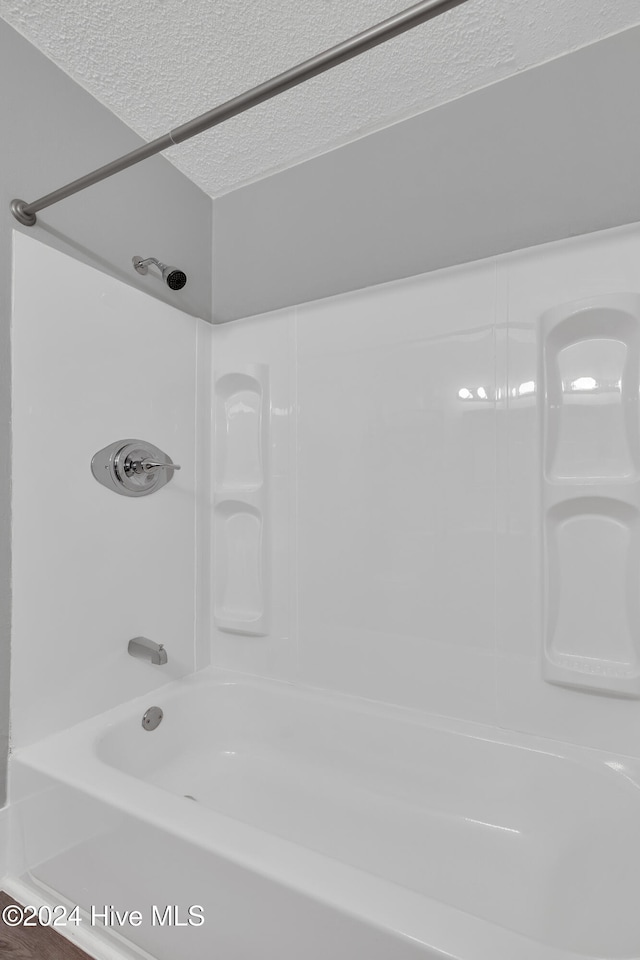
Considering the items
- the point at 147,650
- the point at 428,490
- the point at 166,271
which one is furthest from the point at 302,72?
the point at 147,650

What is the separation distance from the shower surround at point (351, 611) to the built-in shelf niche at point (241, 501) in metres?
0.01

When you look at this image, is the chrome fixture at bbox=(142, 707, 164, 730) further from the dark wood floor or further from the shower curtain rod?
the shower curtain rod

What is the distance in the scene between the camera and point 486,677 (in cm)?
151

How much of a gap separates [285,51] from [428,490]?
52.4 inches

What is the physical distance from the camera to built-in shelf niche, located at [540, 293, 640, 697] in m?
1.34

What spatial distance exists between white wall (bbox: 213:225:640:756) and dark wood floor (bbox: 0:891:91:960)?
2.92ft

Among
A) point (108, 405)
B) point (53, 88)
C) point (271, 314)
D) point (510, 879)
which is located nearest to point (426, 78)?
point (271, 314)

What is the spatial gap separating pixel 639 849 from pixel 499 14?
2050mm

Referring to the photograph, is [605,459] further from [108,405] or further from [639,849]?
[108,405]

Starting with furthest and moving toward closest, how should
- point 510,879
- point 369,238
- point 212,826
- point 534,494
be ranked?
point 369,238 → point 534,494 → point 510,879 → point 212,826

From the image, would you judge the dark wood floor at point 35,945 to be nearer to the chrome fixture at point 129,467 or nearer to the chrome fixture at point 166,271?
the chrome fixture at point 129,467

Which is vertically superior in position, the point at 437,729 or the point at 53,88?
the point at 53,88

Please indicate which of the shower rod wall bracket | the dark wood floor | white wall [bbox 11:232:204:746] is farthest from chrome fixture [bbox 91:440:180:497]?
the dark wood floor

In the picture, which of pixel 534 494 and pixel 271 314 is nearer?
pixel 534 494
